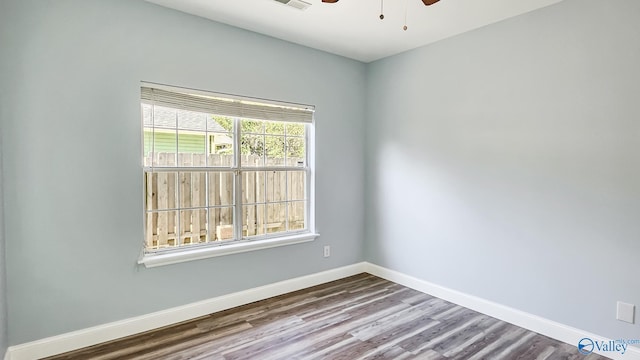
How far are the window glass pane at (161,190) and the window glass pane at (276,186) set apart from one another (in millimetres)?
940

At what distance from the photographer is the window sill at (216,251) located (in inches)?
106

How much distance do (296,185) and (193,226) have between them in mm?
1183

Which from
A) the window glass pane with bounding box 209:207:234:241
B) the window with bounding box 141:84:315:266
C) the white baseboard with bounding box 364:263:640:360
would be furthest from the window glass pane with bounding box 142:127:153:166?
the white baseboard with bounding box 364:263:640:360

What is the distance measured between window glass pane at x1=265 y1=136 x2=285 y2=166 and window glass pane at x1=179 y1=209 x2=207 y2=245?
86cm

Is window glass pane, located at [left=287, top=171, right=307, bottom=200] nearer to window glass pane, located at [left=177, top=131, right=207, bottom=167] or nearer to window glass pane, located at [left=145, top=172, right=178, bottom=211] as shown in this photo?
window glass pane, located at [left=177, top=131, right=207, bottom=167]

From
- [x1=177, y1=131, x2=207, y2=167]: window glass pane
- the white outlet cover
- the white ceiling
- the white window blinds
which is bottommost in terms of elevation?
the white outlet cover

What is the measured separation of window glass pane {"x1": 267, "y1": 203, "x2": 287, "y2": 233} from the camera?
352cm

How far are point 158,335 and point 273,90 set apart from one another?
2.38m

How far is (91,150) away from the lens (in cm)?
243

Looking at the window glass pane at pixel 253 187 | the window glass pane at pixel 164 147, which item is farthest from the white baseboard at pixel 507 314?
the window glass pane at pixel 164 147

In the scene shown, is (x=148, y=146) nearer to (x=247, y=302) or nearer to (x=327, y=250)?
(x=247, y=302)

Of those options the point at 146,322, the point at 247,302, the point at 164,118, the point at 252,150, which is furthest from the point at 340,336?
the point at 164,118

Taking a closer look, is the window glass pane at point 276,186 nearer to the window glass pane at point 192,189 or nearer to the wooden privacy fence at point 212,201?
the wooden privacy fence at point 212,201

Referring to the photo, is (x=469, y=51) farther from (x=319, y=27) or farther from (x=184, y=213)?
(x=184, y=213)
